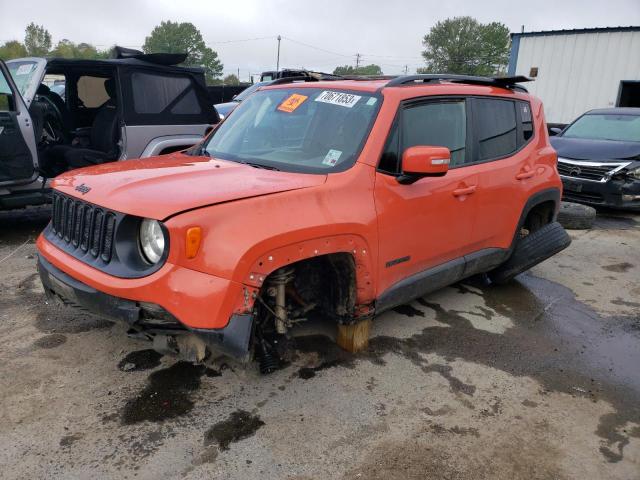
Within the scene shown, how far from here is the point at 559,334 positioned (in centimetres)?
402

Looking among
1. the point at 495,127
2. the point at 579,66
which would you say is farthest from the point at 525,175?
the point at 579,66

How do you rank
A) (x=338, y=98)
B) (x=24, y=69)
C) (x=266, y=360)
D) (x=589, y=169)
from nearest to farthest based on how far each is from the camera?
(x=266, y=360) < (x=338, y=98) < (x=24, y=69) < (x=589, y=169)

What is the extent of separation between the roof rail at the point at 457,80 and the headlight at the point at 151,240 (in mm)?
1793

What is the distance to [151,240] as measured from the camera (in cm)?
258

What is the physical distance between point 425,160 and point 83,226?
1.96 meters

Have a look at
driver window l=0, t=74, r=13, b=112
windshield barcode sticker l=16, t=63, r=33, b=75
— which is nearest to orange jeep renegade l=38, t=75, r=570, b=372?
driver window l=0, t=74, r=13, b=112

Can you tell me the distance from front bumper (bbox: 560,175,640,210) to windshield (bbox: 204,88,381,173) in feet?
20.7

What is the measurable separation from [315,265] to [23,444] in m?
1.75

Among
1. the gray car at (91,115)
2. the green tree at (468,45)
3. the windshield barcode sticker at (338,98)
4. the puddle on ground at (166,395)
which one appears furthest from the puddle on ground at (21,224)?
the green tree at (468,45)

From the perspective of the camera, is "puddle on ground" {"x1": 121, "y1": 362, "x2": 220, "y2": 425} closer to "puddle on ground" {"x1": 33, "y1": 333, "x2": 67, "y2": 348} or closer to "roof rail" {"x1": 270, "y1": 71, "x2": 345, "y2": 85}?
"puddle on ground" {"x1": 33, "y1": 333, "x2": 67, "y2": 348}

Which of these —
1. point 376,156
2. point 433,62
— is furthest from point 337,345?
point 433,62

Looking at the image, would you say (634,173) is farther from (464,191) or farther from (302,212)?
(302,212)

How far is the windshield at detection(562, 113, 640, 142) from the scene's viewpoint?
892cm

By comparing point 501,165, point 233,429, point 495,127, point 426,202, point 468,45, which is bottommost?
point 233,429
